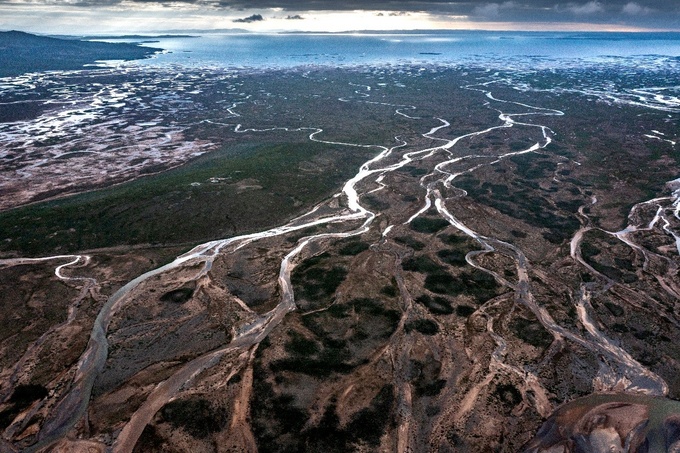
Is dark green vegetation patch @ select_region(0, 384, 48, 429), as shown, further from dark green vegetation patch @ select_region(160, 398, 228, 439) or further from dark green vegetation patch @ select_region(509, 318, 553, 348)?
dark green vegetation patch @ select_region(509, 318, 553, 348)

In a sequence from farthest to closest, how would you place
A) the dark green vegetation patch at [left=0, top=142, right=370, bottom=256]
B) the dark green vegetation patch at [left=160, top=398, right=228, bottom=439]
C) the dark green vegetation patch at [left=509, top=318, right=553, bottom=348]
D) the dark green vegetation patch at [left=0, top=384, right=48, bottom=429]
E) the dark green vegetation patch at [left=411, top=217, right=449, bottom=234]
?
the dark green vegetation patch at [left=411, top=217, right=449, bottom=234], the dark green vegetation patch at [left=0, top=142, right=370, bottom=256], the dark green vegetation patch at [left=509, top=318, right=553, bottom=348], the dark green vegetation patch at [left=0, top=384, right=48, bottom=429], the dark green vegetation patch at [left=160, top=398, right=228, bottom=439]

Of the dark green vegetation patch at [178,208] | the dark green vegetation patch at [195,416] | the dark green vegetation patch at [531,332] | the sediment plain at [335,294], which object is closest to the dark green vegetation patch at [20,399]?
the sediment plain at [335,294]

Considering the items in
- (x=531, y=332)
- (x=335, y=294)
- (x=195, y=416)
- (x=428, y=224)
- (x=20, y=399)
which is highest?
(x=428, y=224)

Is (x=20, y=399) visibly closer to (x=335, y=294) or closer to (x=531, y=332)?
(x=335, y=294)

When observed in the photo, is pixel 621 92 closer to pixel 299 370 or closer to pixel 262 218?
pixel 262 218

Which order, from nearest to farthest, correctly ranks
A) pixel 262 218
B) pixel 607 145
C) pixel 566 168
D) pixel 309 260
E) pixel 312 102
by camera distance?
pixel 309 260, pixel 262 218, pixel 566 168, pixel 607 145, pixel 312 102

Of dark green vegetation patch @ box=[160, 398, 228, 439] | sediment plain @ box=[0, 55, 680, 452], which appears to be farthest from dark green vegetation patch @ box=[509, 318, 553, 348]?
dark green vegetation patch @ box=[160, 398, 228, 439]

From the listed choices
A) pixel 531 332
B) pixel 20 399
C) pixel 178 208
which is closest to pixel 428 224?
pixel 531 332

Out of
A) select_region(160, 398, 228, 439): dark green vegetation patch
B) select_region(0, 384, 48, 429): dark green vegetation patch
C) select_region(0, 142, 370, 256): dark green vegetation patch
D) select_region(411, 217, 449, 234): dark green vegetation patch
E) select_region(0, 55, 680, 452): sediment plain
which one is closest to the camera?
select_region(160, 398, 228, 439): dark green vegetation patch

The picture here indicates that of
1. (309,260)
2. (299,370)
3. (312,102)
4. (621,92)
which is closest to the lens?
(299,370)

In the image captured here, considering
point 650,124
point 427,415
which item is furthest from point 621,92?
point 427,415

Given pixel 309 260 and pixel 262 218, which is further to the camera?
pixel 262 218
